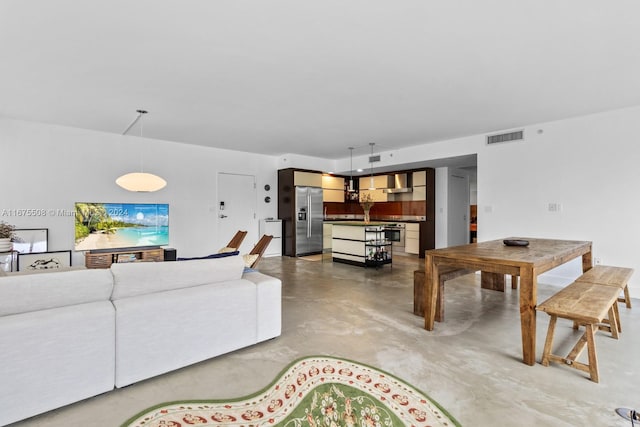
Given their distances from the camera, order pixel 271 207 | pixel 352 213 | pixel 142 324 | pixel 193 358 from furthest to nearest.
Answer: pixel 352 213 < pixel 271 207 < pixel 193 358 < pixel 142 324

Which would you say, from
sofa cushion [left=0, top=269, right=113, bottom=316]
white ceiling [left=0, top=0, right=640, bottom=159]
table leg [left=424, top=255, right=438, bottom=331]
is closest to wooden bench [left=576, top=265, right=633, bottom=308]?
table leg [left=424, top=255, right=438, bottom=331]

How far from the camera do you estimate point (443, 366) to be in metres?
2.30

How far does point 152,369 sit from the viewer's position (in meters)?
→ 2.11

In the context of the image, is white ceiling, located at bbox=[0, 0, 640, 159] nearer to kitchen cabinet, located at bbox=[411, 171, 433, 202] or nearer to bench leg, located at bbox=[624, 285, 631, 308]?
bench leg, located at bbox=[624, 285, 631, 308]

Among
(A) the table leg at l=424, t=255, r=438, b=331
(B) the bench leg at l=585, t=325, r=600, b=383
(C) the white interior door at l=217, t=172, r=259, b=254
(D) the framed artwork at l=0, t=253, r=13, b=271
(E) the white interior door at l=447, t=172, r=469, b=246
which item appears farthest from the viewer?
(E) the white interior door at l=447, t=172, r=469, b=246

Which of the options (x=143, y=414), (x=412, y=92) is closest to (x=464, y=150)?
(x=412, y=92)

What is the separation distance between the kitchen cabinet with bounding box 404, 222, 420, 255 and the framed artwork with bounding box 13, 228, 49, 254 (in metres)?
7.30

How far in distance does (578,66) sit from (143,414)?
4506 millimetres

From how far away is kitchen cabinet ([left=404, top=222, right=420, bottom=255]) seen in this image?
26.0ft

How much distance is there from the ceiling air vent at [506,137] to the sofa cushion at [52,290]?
19.1 ft

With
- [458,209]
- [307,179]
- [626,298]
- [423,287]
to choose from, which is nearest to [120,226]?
[307,179]

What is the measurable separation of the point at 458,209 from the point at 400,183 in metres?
1.71

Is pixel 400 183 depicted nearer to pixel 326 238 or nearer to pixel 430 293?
pixel 326 238

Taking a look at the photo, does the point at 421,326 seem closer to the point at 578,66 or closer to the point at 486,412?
the point at 486,412
